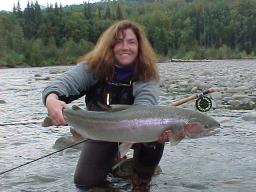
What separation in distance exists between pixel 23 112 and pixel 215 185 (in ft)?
26.1

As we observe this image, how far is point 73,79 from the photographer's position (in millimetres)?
4840

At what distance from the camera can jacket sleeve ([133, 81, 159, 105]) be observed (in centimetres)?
467

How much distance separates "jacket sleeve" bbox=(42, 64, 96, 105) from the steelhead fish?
0.50 m

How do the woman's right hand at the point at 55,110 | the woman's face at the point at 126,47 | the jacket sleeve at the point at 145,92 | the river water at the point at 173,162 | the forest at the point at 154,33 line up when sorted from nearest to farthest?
the woman's right hand at the point at 55,110 → the jacket sleeve at the point at 145,92 → the woman's face at the point at 126,47 → the river water at the point at 173,162 → the forest at the point at 154,33

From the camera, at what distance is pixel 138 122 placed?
3961mm

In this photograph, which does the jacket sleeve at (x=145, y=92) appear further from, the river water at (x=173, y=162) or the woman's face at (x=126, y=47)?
the river water at (x=173, y=162)

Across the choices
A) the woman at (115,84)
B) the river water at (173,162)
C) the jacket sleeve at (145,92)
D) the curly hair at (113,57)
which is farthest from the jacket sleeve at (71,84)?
the river water at (173,162)

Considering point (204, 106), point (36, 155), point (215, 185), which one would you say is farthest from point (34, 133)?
point (215, 185)

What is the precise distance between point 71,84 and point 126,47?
68 centimetres

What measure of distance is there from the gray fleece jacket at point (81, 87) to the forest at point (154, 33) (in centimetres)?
8564

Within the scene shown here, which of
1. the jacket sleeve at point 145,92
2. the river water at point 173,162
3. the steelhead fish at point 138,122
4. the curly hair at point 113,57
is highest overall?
the curly hair at point 113,57

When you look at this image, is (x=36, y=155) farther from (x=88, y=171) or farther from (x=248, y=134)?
(x=248, y=134)

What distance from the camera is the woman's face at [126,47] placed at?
15.8 feet

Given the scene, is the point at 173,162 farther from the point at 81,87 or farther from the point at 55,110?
the point at 55,110
